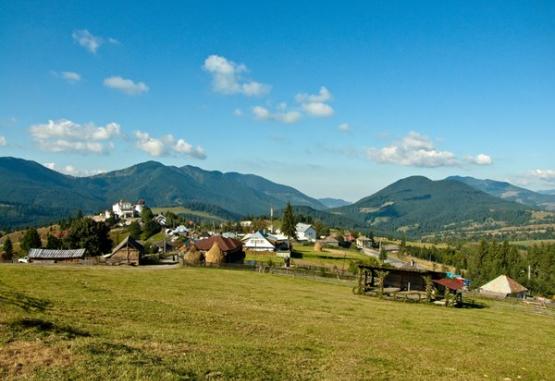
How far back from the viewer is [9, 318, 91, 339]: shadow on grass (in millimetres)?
16766

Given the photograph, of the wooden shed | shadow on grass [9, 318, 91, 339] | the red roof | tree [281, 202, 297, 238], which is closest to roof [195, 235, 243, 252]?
the wooden shed

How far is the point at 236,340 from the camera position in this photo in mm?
19891

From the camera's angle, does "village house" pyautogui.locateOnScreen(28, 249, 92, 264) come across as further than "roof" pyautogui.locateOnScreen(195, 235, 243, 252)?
No

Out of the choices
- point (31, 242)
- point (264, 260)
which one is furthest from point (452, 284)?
point (31, 242)

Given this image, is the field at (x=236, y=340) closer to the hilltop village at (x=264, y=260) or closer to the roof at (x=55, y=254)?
the hilltop village at (x=264, y=260)

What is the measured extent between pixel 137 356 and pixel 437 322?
80.6ft

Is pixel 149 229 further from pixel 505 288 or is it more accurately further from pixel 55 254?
pixel 505 288

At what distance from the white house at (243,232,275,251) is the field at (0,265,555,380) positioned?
8168cm

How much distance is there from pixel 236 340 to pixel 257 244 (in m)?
100

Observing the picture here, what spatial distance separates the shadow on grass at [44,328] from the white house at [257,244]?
10054 cm

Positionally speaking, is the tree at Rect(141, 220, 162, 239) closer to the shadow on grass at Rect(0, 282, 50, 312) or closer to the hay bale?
the hay bale

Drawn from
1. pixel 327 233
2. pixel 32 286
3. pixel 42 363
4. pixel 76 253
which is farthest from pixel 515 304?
pixel 327 233

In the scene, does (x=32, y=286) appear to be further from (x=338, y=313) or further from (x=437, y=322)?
(x=437, y=322)

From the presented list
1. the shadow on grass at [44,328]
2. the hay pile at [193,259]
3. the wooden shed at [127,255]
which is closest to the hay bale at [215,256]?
the hay pile at [193,259]
